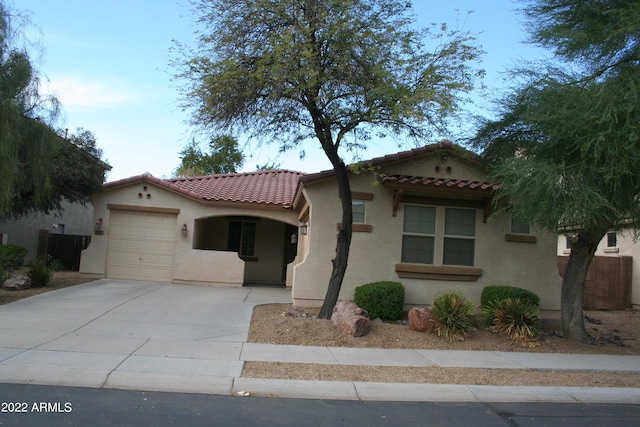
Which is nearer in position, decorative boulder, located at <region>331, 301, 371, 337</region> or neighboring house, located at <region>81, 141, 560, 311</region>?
decorative boulder, located at <region>331, 301, 371, 337</region>

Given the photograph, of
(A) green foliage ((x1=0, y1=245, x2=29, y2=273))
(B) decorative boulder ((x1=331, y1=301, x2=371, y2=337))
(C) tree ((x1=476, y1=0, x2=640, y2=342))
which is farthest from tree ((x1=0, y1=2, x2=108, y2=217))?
(C) tree ((x1=476, y1=0, x2=640, y2=342))

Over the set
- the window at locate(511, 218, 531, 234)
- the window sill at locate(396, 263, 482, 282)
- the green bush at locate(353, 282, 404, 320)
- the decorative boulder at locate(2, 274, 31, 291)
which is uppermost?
the window at locate(511, 218, 531, 234)

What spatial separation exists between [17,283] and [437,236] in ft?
35.8

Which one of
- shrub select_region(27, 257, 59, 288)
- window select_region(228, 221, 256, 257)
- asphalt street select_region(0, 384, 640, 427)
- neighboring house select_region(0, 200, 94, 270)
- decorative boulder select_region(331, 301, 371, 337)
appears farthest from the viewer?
window select_region(228, 221, 256, 257)

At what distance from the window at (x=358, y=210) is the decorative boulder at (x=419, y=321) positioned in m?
3.16

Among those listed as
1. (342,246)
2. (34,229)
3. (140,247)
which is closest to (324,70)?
(342,246)

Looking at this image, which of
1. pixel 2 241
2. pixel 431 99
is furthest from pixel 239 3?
pixel 2 241

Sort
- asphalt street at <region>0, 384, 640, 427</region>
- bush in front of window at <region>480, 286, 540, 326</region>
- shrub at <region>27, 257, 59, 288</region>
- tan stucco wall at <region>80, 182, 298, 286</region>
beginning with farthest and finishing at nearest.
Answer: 1. tan stucco wall at <region>80, 182, 298, 286</region>
2. shrub at <region>27, 257, 59, 288</region>
3. bush in front of window at <region>480, 286, 540, 326</region>
4. asphalt street at <region>0, 384, 640, 427</region>

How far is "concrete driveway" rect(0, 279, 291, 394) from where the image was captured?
688 centimetres

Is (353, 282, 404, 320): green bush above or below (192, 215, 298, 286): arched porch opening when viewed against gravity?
below

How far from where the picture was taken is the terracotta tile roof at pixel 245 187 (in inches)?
695

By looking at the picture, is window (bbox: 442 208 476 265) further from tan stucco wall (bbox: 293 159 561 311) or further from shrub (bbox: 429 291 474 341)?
shrub (bbox: 429 291 474 341)

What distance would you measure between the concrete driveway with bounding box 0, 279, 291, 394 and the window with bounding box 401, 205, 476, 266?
3902 mm

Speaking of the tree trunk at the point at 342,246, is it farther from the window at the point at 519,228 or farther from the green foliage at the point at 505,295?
the window at the point at 519,228
